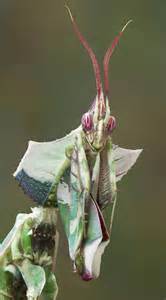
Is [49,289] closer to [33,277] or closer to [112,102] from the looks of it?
[33,277]

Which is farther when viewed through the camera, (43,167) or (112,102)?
(112,102)

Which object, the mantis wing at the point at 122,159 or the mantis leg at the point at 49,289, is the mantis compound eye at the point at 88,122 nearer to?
the mantis wing at the point at 122,159

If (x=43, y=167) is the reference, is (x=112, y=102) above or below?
above

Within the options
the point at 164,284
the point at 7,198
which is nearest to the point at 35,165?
the point at 7,198

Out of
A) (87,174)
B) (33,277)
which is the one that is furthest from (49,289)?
(87,174)

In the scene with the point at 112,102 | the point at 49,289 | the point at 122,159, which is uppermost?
the point at 112,102

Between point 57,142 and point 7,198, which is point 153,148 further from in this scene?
point 57,142
